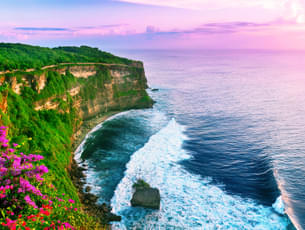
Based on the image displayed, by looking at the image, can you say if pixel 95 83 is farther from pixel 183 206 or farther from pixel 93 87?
pixel 183 206

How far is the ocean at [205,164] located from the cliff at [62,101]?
4.28 m

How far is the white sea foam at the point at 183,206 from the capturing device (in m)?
28.6

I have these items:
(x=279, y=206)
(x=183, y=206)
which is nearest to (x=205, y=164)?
(x=183, y=206)

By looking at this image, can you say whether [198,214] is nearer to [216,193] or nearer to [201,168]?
[216,193]

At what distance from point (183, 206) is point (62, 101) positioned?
33.5 m

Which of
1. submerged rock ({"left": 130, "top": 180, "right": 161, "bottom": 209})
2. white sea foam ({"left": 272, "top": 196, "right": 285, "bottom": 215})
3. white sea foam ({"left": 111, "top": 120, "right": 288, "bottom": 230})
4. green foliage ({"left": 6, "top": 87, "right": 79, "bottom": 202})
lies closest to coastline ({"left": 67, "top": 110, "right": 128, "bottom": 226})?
white sea foam ({"left": 111, "top": 120, "right": 288, "bottom": 230})

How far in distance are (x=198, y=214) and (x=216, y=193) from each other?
530 centimetres

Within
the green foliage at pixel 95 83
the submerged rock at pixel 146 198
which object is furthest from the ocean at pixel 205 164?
the green foliage at pixel 95 83

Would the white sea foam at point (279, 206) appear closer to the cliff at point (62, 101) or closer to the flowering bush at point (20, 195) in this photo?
the cliff at point (62, 101)

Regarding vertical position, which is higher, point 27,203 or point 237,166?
point 27,203

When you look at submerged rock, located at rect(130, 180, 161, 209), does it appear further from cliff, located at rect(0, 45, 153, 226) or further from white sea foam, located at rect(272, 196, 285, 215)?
white sea foam, located at rect(272, 196, 285, 215)

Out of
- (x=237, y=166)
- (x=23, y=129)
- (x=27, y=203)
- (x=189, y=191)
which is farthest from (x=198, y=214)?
(x=23, y=129)

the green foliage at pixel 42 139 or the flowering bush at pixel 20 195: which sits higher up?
the flowering bush at pixel 20 195

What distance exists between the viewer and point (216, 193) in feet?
112
